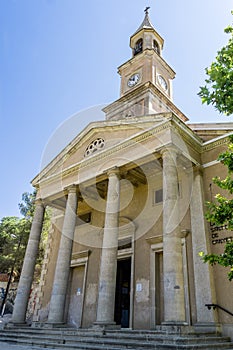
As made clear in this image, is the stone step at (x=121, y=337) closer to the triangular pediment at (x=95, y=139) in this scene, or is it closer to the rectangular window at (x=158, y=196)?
the rectangular window at (x=158, y=196)

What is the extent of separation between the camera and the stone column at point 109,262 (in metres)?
8.91

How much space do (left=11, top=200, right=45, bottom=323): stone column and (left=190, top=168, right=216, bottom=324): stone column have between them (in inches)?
281

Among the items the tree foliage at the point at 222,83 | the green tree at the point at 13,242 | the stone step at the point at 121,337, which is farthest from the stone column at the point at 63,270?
the green tree at the point at 13,242

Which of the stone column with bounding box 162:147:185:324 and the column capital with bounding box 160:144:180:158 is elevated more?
the column capital with bounding box 160:144:180:158

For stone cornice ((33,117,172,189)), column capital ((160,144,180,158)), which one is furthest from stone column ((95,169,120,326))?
column capital ((160,144,180,158))

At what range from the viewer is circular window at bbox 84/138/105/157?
1273cm

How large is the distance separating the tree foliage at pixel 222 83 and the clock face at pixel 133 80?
44.1ft

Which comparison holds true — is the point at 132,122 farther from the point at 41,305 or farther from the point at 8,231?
the point at 8,231

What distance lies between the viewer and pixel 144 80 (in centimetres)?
1902

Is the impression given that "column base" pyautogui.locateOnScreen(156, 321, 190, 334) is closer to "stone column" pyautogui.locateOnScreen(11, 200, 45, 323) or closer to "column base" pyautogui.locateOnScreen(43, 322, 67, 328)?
"column base" pyautogui.locateOnScreen(43, 322, 67, 328)

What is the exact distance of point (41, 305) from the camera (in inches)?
589

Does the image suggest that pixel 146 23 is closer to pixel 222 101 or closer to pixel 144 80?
pixel 144 80

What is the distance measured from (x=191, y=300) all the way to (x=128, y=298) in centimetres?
370

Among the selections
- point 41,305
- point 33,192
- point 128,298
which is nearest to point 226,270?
point 128,298
